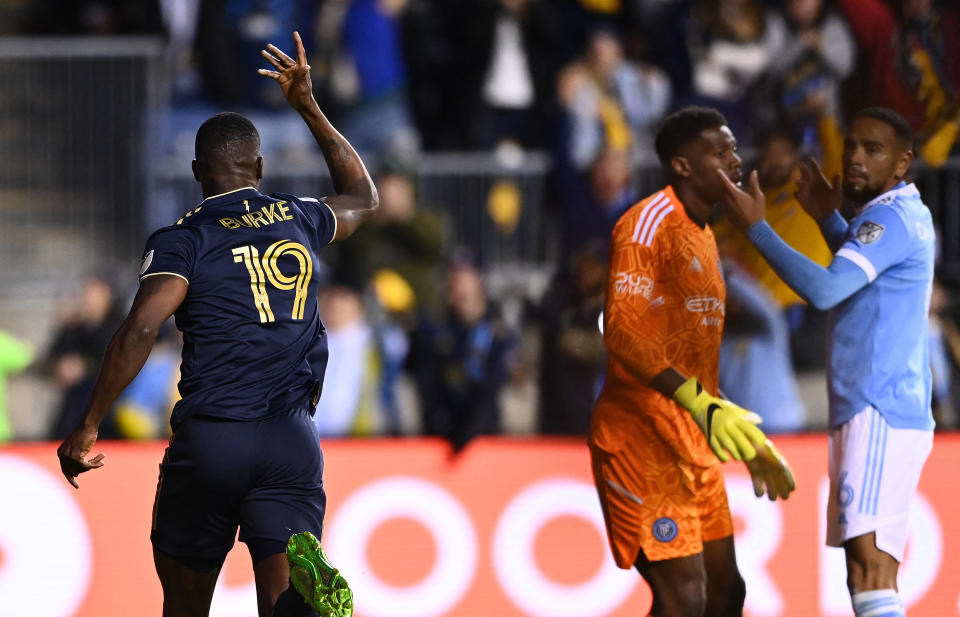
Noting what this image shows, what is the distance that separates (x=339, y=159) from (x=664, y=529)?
1.91m

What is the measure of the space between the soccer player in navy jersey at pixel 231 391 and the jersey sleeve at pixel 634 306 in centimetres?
115

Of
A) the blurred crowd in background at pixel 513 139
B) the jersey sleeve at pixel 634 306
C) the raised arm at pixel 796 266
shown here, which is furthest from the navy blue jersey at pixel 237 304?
the blurred crowd in background at pixel 513 139

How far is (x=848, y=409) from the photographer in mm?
5633

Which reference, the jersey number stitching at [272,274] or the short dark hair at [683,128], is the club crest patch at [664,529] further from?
the jersey number stitching at [272,274]

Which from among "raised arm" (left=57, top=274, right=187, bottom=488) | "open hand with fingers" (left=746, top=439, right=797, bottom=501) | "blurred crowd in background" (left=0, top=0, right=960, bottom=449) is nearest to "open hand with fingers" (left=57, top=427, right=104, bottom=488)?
"raised arm" (left=57, top=274, right=187, bottom=488)

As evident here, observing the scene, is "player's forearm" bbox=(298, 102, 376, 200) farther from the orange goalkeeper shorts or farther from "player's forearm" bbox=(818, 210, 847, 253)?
"player's forearm" bbox=(818, 210, 847, 253)

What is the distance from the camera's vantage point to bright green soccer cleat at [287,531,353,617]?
15.7ft

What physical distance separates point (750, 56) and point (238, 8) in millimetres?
3649

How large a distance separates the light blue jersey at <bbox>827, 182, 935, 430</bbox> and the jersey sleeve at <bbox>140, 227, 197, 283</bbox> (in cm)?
245

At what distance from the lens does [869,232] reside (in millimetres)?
5539

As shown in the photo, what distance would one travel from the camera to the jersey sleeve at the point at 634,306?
538 centimetres

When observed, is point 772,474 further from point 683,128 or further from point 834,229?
point 683,128

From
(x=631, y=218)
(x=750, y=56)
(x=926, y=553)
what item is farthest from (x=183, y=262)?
(x=750, y=56)

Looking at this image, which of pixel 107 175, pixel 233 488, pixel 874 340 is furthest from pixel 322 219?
pixel 107 175
